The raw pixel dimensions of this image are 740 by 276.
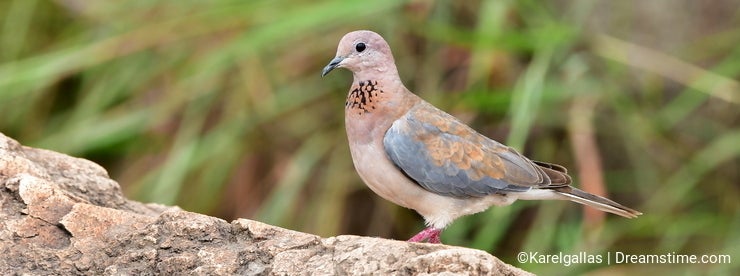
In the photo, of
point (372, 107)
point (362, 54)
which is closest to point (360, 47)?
point (362, 54)

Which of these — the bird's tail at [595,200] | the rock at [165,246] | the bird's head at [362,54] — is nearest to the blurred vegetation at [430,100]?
the bird's tail at [595,200]

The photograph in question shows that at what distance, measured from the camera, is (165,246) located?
235cm

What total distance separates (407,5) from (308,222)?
105cm

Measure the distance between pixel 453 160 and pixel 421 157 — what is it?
105 millimetres

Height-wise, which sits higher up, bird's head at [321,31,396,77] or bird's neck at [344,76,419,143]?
bird's head at [321,31,396,77]

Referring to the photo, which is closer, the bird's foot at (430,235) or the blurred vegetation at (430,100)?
the bird's foot at (430,235)

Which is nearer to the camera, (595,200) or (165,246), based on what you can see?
(165,246)

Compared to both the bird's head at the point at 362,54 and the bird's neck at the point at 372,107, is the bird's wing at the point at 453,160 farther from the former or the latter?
the bird's head at the point at 362,54

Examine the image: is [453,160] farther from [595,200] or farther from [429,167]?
[595,200]

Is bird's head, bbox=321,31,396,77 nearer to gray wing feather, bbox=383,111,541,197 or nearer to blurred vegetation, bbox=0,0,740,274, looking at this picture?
gray wing feather, bbox=383,111,541,197

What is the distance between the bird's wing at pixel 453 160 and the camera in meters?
3.14

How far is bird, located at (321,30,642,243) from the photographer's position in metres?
3.13

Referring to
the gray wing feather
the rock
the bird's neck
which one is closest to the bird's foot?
the gray wing feather

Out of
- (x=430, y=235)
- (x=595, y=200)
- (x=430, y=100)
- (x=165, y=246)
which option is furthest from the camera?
(x=430, y=100)
